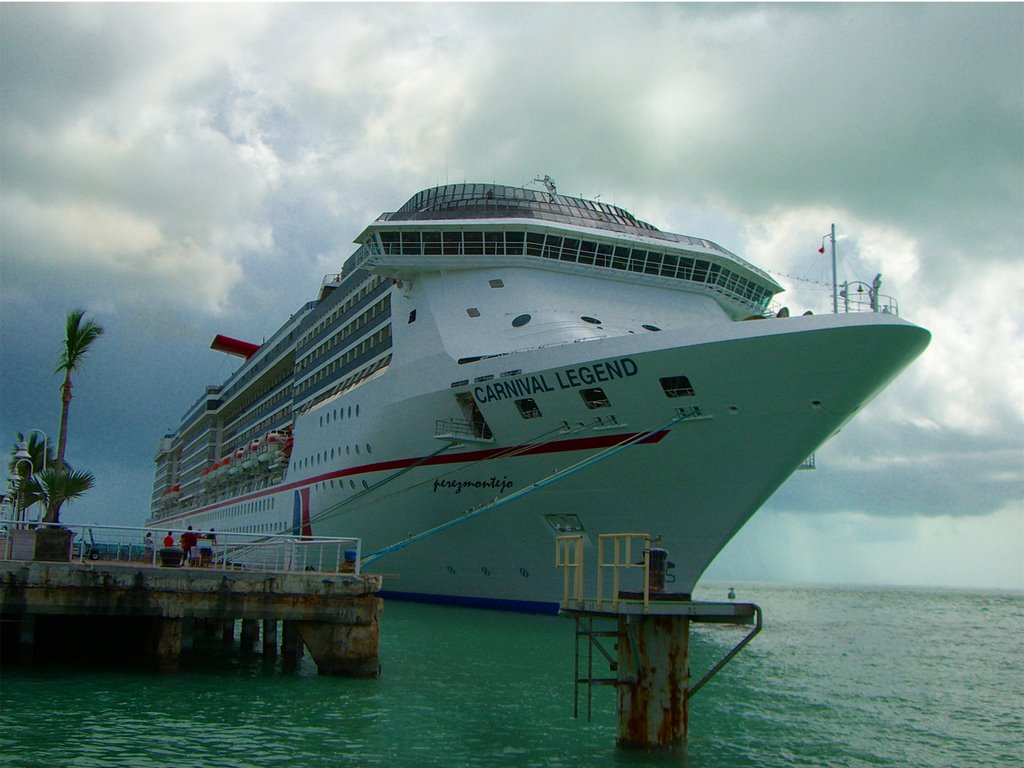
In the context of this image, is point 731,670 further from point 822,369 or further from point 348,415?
point 348,415

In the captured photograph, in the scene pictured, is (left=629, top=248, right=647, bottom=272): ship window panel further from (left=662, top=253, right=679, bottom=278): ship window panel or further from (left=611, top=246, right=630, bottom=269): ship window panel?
(left=662, top=253, right=679, bottom=278): ship window panel

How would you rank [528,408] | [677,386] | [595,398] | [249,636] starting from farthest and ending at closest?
[528,408] < [595,398] < [677,386] < [249,636]

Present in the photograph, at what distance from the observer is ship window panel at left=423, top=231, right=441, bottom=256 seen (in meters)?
27.5

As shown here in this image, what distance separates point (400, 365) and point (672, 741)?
1739 centimetres

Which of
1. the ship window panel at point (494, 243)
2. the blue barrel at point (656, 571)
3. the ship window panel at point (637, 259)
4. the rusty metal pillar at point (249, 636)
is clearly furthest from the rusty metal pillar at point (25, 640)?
the ship window panel at point (637, 259)

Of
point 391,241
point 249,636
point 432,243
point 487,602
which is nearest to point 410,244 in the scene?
point 391,241

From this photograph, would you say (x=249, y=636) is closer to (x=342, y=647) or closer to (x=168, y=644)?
(x=168, y=644)

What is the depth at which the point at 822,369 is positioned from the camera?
19312 millimetres

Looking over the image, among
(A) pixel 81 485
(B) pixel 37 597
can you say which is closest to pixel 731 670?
(B) pixel 37 597

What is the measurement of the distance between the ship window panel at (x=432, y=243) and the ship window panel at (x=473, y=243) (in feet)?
2.66

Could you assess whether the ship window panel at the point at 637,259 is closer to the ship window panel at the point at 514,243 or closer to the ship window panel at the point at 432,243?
the ship window panel at the point at 514,243

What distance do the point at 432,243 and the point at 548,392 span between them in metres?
7.54

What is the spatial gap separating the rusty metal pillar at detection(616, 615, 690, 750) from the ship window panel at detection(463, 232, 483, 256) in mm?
17613

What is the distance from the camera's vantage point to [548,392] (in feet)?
72.7
